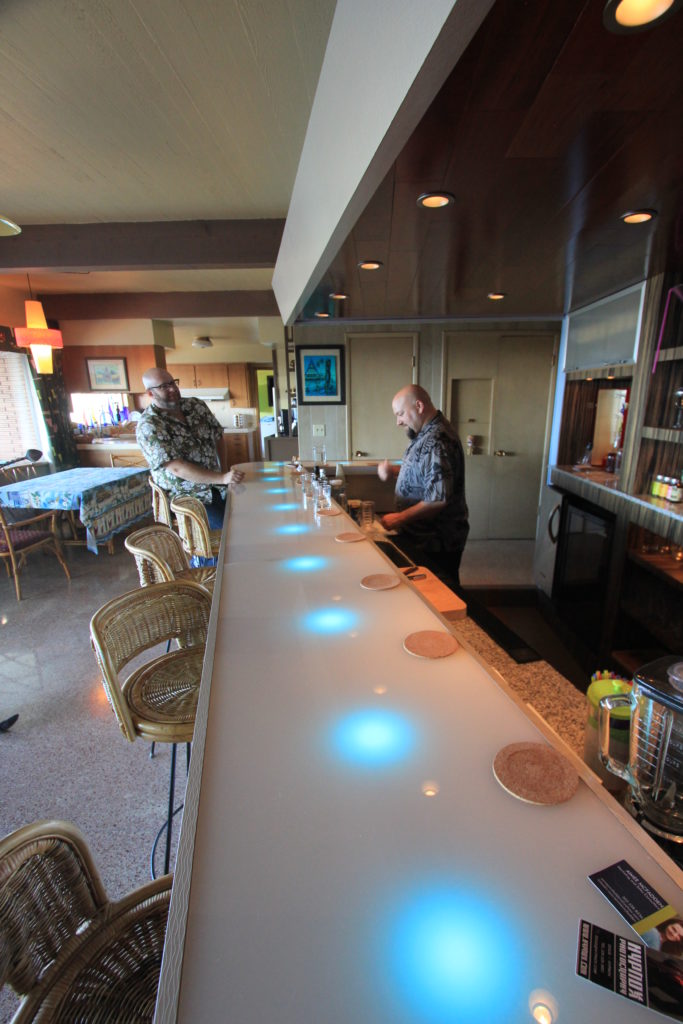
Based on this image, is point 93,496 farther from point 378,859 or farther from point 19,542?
point 378,859

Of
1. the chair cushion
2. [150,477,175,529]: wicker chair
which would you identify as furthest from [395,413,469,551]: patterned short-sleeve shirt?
the chair cushion

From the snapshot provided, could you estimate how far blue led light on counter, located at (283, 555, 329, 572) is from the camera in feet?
5.24

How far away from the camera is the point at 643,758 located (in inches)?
27.5

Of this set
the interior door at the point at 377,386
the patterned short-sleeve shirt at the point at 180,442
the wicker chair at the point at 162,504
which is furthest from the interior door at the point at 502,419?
the wicker chair at the point at 162,504

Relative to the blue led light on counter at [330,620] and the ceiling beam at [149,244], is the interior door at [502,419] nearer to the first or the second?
the ceiling beam at [149,244]

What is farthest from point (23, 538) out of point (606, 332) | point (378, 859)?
point (606, 332)

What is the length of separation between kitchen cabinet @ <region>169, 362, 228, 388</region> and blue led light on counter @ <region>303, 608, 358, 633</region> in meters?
9.66

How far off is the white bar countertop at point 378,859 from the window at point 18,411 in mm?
6404

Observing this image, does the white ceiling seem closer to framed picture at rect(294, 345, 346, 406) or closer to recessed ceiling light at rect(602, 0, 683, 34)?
recessed ceiling light at rect(602, 0, 683, 34)

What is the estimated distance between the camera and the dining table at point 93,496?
4.25 meters

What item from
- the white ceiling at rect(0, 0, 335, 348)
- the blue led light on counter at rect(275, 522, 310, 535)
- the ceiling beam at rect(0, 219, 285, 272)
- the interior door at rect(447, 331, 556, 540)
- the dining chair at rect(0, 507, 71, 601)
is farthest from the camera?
the interior door at rect(447, 331, 556, 540)

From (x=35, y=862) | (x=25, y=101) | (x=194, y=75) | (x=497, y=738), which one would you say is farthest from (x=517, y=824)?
(x=25, y=101)

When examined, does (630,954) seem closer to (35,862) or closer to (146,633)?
(35,862)

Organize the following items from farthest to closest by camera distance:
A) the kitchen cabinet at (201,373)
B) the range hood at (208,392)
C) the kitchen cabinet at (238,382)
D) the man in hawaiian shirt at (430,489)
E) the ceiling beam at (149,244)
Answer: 1. the kitchen cabinet at (238,382)
2. the range hood at (208,392)
3. the kitchen cabinet at (201,373)
4. the ceiling beam at (149,244)
5. the man in hawaiian shirt at (430,489)
